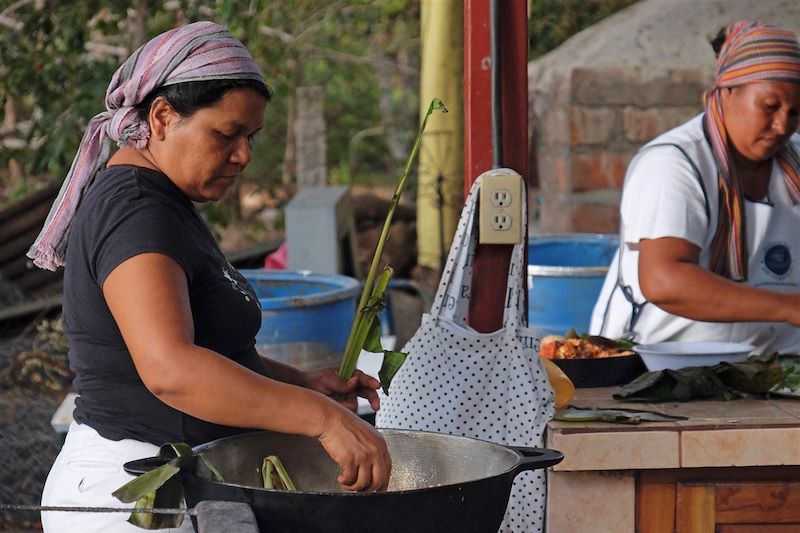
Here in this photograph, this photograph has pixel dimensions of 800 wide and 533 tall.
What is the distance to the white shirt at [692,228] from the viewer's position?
3.13 m

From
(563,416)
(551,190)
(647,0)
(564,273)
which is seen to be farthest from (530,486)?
(647,0)

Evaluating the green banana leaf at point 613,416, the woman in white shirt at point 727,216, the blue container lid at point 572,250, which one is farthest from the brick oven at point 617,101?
the green banana leaf at point 613,416

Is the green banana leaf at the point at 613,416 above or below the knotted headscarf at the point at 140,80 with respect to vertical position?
below

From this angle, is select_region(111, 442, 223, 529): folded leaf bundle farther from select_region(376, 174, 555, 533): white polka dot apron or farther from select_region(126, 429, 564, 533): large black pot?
select_region(376, 174, 555, 533): white polka dot apron

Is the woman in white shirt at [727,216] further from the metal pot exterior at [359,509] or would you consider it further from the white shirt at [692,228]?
the metal pot exterior at [359,509]

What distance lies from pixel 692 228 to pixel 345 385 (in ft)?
4.04

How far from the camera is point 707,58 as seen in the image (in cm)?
547

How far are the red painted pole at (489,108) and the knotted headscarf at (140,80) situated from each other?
0.82 metres

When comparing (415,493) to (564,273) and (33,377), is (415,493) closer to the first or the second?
(564,273)

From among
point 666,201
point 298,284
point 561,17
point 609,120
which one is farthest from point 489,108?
point 561,17

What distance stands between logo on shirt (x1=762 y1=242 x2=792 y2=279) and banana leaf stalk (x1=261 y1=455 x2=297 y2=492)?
1859mm

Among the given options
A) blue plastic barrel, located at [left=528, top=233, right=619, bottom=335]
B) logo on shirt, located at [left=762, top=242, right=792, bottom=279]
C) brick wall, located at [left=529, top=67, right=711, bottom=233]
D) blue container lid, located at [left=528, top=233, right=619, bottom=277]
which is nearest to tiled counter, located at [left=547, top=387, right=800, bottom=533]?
logo on shirt, located at [left=762, top=242, right=792, bottom=279]

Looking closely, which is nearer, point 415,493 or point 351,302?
point 415,493

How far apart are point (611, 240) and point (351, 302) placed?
134 cm
